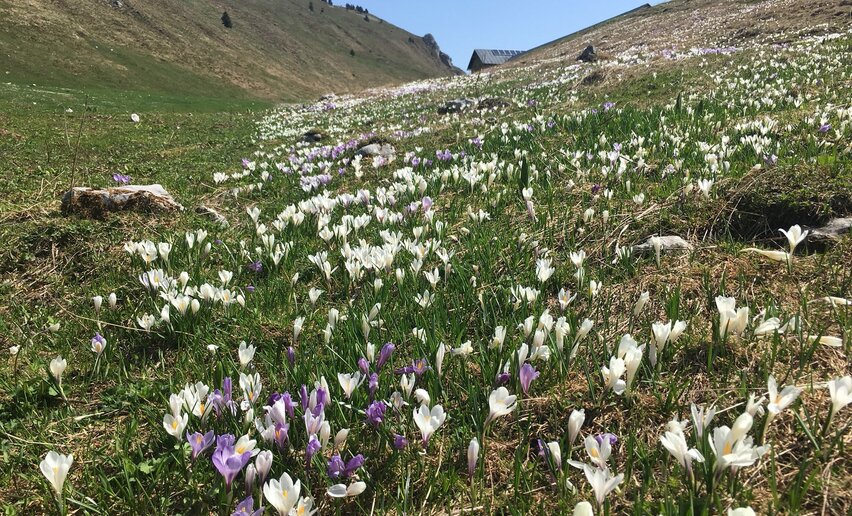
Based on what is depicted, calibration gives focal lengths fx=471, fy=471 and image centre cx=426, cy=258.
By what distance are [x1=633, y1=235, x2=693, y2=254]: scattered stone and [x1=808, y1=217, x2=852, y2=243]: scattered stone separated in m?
0.73

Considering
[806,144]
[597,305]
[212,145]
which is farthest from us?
Answer: [212,145]

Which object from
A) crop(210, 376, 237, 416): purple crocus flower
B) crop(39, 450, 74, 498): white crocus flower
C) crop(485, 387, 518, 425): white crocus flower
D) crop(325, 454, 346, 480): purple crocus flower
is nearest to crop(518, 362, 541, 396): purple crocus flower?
crop(485, 387, 518, 425): white crocus flower

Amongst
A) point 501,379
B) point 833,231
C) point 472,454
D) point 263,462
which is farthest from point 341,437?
point 833,231

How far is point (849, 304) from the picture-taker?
237cm

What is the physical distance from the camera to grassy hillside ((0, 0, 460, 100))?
128 feet

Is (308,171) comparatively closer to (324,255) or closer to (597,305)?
(324,255)

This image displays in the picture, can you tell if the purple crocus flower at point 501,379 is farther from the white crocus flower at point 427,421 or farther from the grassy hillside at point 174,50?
the grassy hillside at point 174,50

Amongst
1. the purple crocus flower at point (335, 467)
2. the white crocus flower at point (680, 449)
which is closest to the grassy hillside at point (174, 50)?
the purple crocus flower at point (335, 467)

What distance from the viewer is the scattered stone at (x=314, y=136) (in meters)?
15.1

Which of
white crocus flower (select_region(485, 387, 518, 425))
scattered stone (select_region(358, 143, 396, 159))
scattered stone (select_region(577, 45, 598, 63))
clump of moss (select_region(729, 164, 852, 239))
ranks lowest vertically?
white crocus flower (select_region(485, 387, 518, 425))

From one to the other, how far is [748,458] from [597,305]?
152 centimetres

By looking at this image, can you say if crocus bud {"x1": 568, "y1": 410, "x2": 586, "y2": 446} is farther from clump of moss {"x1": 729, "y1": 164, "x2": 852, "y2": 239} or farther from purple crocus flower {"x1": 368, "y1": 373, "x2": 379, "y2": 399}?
clump of moss {"x1": 729, "y1": 164, "x2": 852, "y2": 239}

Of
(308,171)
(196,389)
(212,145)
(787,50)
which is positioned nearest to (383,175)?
(308,171)

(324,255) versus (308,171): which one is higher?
(308,171)
